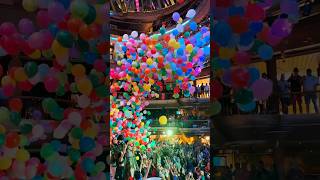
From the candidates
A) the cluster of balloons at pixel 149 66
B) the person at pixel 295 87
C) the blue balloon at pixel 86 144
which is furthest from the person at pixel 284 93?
the cluster of balloons at pixel 149 66

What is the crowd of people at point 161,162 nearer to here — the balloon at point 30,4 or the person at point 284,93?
the balloon at point 30,4

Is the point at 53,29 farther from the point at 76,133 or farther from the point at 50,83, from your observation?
the point at 76,133

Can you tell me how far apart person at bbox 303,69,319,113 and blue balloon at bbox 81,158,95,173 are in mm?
1621

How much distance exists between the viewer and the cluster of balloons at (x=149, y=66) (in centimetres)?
529

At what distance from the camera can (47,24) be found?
3141 mm

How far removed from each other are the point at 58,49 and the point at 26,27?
39 centimetres

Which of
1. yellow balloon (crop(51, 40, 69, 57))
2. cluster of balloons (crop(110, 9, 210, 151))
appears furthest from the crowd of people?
yellow balloon (crop(51, 40, 69, 57))

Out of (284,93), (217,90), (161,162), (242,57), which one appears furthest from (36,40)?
(161,162)

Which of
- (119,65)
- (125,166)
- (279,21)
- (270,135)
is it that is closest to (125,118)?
(119,65)

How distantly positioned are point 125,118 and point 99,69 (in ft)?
13.4

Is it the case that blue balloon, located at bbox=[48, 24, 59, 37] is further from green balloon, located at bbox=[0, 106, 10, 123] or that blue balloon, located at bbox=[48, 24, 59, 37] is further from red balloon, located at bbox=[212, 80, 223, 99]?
red balloon, located at bbox=[212, 80, 223, 99]

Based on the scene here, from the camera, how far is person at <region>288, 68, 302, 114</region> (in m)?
2.98

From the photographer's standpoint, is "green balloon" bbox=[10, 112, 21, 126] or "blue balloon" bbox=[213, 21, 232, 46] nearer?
"blue balloon" bbox=[213, 21, 232, 46]

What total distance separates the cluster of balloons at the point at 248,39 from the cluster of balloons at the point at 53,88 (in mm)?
937
